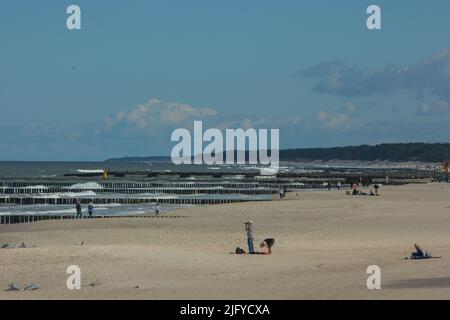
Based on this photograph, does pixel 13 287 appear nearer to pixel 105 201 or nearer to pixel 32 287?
pixel 32 287

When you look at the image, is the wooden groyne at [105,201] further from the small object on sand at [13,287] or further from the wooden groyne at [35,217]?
the small object on sand at [13,287]

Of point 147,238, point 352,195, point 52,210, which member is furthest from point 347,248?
point 352,195

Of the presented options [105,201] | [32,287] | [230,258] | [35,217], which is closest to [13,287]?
[32,287]

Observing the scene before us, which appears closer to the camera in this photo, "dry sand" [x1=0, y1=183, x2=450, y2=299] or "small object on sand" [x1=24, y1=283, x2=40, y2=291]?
"dry sand" [x1=0, y1=183, x2=450, y2=299]

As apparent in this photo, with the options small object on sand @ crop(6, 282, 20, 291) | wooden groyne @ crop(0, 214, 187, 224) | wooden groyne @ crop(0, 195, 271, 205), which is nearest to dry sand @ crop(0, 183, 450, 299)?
small object on sand @ crop(6, 282, 20, 291)

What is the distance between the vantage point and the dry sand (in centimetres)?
1677

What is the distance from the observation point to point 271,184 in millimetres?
89562

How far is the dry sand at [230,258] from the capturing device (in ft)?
55.0

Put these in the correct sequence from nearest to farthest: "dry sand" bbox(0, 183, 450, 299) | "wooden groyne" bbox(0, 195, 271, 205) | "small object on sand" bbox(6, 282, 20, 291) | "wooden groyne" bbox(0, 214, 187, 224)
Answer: "dry sand" bbox(0, 183, 450, 299) → "small object on sand" bbox(6, 282, 20, 291) → "wooden groyne" bbox(0, 214, 187, 224) → "wooden groyne" bbox(0, 195, 271, 205)

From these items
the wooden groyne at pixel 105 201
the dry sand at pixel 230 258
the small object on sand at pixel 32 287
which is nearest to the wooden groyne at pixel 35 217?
the dry sand at pixel 230 258

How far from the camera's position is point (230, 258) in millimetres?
22938

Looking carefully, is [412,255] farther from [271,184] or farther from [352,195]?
[271,184]

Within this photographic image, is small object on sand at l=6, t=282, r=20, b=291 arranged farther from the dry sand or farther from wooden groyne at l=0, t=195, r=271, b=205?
wooden groyne at l=0, t=195, r=271, b=205
